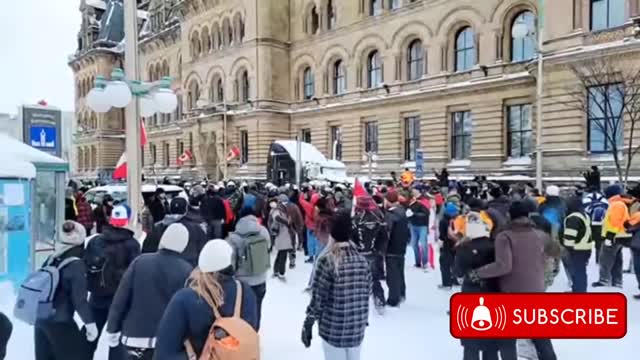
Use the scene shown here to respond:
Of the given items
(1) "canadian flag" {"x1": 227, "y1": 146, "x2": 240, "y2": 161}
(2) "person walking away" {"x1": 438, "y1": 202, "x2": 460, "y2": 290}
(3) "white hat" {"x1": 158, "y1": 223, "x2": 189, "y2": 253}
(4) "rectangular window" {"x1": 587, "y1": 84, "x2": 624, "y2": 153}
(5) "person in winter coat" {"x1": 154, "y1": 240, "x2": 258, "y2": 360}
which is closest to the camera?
(5) "person in winter coat" {"x1": 154, "y1": 240, "x2": 258, "y2": 360}

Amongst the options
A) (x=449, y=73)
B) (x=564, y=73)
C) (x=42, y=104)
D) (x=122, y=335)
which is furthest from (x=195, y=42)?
(x=122, y=335)

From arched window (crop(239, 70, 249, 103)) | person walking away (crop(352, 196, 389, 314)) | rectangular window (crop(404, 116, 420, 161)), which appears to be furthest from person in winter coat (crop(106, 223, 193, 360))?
arched window (crop(239, 70, 249, 103))

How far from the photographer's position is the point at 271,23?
137ft

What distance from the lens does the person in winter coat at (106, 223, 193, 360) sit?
425 centimetres

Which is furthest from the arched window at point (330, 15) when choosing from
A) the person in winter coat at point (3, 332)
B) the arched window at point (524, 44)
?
the person in winter coat at point (3, 332)

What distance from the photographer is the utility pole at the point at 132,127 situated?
8.88 m

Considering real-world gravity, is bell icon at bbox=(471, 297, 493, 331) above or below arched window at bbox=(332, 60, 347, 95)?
below

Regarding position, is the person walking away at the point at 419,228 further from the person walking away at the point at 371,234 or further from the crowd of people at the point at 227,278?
the person walking away at the point at 371,234

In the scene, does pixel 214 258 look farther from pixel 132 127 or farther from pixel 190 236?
pixel 132 127

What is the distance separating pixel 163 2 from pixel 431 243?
5741cm

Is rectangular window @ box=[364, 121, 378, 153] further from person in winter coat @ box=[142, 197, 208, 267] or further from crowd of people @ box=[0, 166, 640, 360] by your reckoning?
person in winter coat @ box=[142, 197, 208, 267]

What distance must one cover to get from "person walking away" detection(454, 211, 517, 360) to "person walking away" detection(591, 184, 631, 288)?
5788 millimetres

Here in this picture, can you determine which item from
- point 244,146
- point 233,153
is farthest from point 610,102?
point 244,146

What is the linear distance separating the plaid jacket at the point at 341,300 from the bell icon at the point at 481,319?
1178 millimetres
